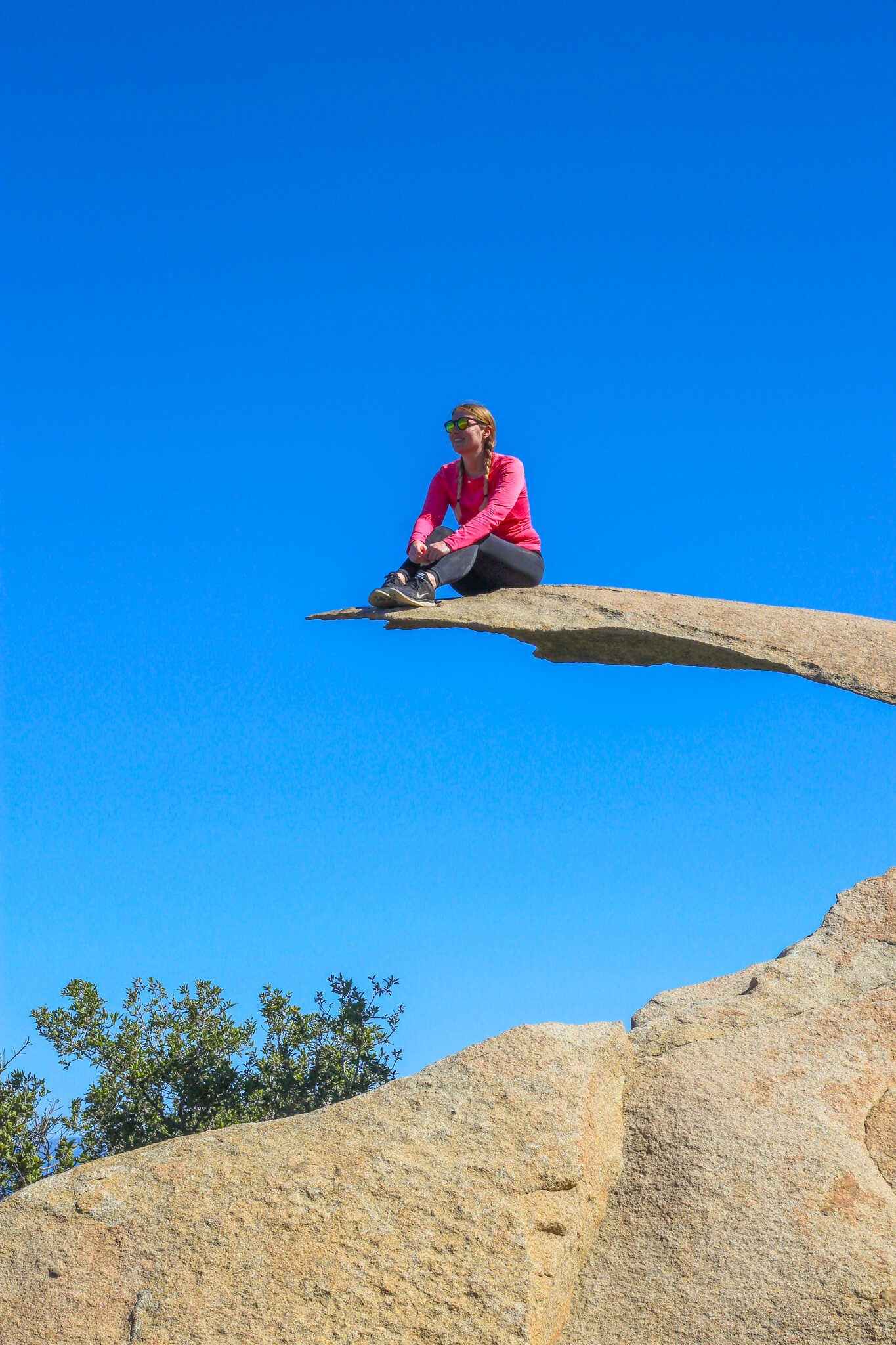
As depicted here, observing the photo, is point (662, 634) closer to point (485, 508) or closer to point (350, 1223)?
point (485, 508)

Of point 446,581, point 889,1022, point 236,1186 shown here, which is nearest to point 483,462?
point 446,581

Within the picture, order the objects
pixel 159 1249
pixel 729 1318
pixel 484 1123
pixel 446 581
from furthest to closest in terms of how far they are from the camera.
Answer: pixel 446 581, pixel 484 1123, pixel 159 1249, pixel 729 1318

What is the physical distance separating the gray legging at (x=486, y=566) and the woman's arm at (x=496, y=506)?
7cm

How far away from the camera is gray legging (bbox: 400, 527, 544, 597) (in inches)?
350

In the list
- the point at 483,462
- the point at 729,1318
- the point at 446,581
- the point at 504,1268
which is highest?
the point at 483,462

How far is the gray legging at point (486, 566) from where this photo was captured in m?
8.89

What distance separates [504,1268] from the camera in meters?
5.00

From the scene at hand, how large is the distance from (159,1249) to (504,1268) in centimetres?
152

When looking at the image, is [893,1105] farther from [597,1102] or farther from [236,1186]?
[236,1186]

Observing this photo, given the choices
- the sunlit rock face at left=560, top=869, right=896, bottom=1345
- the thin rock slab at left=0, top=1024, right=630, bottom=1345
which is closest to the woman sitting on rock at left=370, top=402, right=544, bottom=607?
the sunlit rock face at left=560, top=869, right=896, bottom=1345

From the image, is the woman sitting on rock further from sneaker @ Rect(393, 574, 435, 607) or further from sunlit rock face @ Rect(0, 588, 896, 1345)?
sunlit rock face @ Rect(0, 588, 896, 1345)

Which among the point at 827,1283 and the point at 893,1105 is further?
the point at 893,1105

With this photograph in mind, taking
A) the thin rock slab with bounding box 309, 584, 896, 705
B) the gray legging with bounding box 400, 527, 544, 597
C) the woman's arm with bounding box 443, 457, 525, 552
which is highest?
the woman's arm with bounding box 443, 457, 525, 552

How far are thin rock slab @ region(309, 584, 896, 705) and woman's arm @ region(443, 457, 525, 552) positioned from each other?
465 mm
